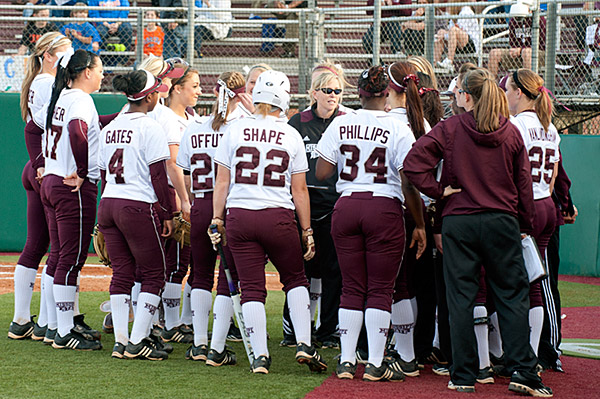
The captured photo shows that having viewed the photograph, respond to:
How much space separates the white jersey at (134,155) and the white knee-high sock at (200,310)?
765mm

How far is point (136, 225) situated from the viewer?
19.3 feet

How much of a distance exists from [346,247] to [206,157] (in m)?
1.30

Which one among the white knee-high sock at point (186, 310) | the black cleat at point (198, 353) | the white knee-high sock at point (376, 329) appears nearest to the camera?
the white knee-high sock at point (376, 329)

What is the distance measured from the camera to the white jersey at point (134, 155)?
5902 mm

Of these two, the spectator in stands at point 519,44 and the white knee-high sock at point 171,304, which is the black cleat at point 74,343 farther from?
the spectator in stands at point 519,44

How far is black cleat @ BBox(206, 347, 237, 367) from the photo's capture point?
580 centimetres

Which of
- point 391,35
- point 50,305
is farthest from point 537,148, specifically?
point 391,35

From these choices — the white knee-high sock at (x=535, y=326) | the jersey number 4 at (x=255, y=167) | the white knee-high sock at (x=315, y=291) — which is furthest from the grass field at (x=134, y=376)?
the white knee-high sock at (x=535, y=326)

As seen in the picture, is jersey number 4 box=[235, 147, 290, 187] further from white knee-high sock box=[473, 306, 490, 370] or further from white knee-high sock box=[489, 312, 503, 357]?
white knee-high sock box=[489, 312, 503, 357]

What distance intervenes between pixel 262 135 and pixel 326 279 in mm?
1839

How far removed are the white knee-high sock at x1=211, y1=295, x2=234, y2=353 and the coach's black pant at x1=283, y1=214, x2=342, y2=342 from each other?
1.06 metres

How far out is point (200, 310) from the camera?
6.01 metres

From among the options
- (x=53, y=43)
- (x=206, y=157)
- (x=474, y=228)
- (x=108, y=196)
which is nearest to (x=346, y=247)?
(x=474, y=228)

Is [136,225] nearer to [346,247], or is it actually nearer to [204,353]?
[204,353]
